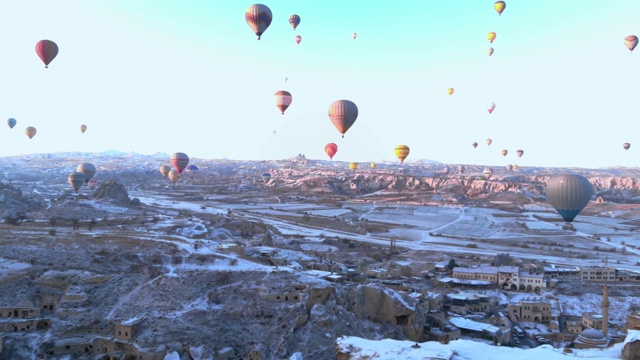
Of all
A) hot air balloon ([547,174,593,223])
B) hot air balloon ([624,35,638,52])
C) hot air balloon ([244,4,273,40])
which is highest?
hot air balloon ([624,35,638,52])

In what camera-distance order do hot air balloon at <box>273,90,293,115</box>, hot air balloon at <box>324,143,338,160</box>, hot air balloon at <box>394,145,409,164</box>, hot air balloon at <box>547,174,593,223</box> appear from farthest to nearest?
1. hot air balloon at <box>324,143,338,160</box>
2. hot air balloon at <box>394,145,409,164</box>
3. hot air balloon at <box>273,90,293,115</box>
4. hot air balloon at <box>547,174,593,223</box>

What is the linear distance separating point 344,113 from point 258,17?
356 inches

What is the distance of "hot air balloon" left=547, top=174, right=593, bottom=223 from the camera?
96.6ft

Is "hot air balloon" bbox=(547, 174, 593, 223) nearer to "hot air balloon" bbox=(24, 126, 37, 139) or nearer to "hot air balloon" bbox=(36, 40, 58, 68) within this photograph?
"hot air balloon" bbox=(36, 40, 58, 68)

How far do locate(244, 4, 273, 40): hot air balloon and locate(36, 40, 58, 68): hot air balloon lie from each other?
15.5 meters

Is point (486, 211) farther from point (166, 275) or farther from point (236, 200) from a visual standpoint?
point (166, 275)

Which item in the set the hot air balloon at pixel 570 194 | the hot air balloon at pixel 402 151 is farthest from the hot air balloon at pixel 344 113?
the hot air balloon at pixel 402 151

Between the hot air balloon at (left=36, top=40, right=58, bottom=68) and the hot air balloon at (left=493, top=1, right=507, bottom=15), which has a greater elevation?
the hot air balloon at (left=493, top=1, right=507, bottom=15)

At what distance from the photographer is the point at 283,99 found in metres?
45.2

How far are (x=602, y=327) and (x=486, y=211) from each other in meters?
56.8

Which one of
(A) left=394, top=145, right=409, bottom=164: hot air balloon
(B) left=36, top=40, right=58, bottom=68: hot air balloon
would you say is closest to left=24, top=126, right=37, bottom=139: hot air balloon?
(B) left=36, top=40, right=58, bottom=68: hot air balloon

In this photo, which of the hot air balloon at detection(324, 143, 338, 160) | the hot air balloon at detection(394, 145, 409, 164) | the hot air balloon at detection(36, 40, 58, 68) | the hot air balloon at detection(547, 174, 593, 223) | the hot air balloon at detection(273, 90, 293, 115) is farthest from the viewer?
the hot air balloon at detection(324, 143, 338, 160)

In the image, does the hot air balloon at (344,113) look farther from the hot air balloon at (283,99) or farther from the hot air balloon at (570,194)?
the hot air balloon at (570,194)

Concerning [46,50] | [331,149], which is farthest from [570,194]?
[46,50]
